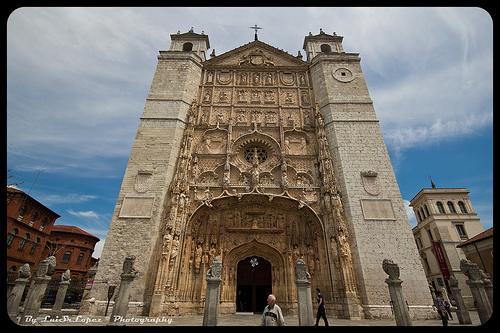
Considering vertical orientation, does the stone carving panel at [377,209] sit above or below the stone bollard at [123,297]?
above

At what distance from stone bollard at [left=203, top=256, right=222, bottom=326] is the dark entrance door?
547cm

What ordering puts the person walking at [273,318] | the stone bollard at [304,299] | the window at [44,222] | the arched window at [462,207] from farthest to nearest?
the arched window at [462,207] < the window at [44,222] < the stone bollard at [304,299] < the person walking at [273,318]

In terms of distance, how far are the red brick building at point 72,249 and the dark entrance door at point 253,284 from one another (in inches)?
Answer: 1001

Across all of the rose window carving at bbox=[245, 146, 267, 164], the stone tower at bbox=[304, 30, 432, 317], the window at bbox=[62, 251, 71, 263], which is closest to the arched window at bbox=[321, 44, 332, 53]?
the stone tower at bbox=[304, 30, 432, 317]

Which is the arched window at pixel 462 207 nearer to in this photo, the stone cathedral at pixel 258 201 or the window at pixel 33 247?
the stone cathedral at pixel 258 201

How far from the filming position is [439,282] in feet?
74.1

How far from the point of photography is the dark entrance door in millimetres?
11422

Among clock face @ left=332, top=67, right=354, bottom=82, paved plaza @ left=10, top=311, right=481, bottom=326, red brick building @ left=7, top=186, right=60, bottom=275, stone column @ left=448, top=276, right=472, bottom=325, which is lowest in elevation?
paved plaza @ left=10, top=311, right=481, bottom=326

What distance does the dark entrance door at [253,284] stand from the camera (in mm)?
11422

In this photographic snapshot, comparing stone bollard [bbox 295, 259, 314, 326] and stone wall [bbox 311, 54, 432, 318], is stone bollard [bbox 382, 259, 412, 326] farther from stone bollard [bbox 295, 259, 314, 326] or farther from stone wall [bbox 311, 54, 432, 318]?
stone wall [bbox 311, 54, 432, 318]

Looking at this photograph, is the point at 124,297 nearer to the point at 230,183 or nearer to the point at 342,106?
the point at 230,183

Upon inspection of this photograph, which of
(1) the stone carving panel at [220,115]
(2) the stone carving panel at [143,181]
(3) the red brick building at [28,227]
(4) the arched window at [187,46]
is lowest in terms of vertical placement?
(3) the red brick building at [28,227]

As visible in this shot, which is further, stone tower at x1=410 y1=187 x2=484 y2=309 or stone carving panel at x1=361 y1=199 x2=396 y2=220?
stone tower at x1=410 y1=187 x2=484 y2=309

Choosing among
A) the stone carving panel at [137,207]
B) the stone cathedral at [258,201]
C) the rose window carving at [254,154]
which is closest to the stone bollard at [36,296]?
the stone cathedral at [258,201]
